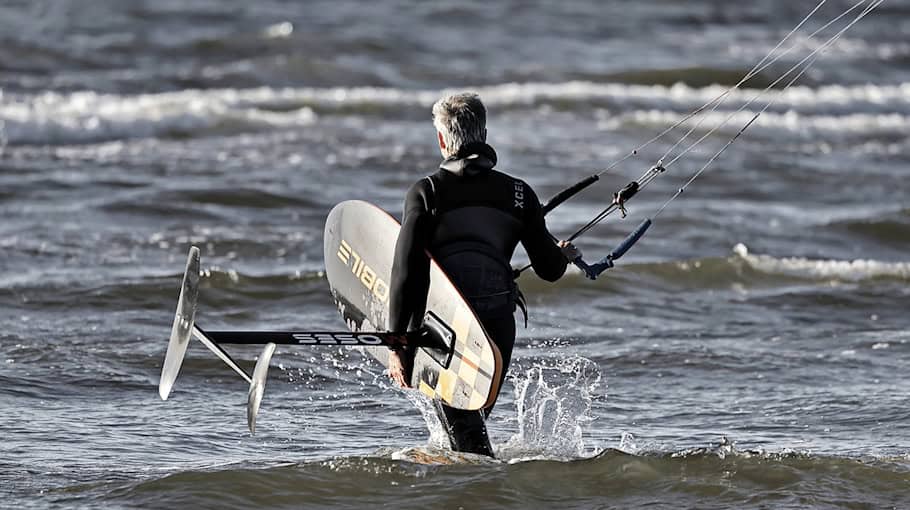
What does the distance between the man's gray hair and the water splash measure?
5.33ft

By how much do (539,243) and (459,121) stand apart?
1.99ft

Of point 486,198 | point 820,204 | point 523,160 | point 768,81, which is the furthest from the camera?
point 768,81

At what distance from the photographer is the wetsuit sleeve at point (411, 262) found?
17.2 feet

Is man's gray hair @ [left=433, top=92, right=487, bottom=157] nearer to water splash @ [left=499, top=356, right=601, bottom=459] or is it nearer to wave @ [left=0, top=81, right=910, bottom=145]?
water splash @ [left=499, top=356, right=601, bottom=459]

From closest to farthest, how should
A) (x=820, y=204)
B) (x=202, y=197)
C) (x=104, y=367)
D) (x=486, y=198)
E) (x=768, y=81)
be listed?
(x=486, y=198), (x=104, y=367), (x=202, y=197), (x=820, y=204), (x=768, y=81)

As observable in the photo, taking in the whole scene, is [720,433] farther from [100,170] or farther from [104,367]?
[100,170]

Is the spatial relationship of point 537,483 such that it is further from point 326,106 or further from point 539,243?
point 326,106

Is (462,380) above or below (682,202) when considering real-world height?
below

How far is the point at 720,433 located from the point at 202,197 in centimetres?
721

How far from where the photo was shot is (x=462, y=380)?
5.37m

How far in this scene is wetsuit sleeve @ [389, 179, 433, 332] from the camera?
5.25m

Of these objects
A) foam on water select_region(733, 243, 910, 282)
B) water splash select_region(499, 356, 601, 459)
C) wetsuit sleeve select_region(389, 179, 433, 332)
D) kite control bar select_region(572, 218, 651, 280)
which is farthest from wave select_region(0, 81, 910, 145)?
wetsuit sleeve select_region(389, 179, 433, 332)

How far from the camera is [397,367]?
219 inches

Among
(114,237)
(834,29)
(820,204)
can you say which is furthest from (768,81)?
(114,237)
